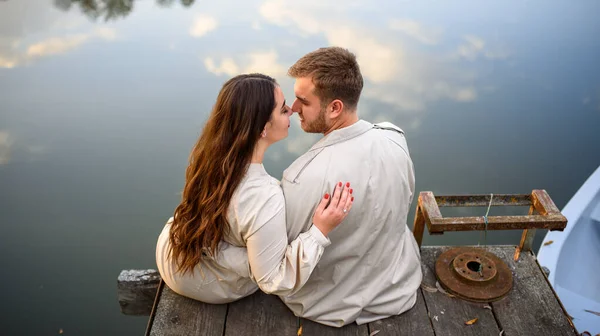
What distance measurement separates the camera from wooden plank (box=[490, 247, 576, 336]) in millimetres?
2600

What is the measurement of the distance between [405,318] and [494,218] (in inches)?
26.2

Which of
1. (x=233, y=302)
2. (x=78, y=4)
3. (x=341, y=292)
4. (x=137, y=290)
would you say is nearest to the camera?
(x=341, y=292)

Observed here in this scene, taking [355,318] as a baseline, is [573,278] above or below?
below

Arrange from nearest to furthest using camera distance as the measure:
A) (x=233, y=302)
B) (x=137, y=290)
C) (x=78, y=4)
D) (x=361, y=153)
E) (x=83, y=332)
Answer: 1. (x=361, y=153)
2. (x=233, y=302)
3. (x=137, y=290)
4. (x=83, y=332)
5. (x=78, y=4)

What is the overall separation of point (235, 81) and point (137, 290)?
1.40m

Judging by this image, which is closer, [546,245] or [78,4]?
[546,245]

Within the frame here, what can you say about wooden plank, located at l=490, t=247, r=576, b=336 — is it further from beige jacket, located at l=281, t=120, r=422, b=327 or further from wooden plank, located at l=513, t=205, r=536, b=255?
beige jacket, located at l=281, t=120, r=422, b=327

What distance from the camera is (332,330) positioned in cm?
257

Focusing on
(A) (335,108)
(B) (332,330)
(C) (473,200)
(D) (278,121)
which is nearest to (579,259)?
(C) (473,200)

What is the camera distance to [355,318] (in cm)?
257

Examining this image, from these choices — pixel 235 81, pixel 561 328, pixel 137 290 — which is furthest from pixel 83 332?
pixel 561 328

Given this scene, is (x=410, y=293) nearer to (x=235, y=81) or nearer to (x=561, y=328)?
(x=561, y=328)

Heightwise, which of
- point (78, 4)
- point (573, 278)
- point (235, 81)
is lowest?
point (573, 278)

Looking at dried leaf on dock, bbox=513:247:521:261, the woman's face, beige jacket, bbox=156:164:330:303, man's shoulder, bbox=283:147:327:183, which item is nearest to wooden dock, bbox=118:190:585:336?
dried leaf on dock, bbox=513:247:521:261
